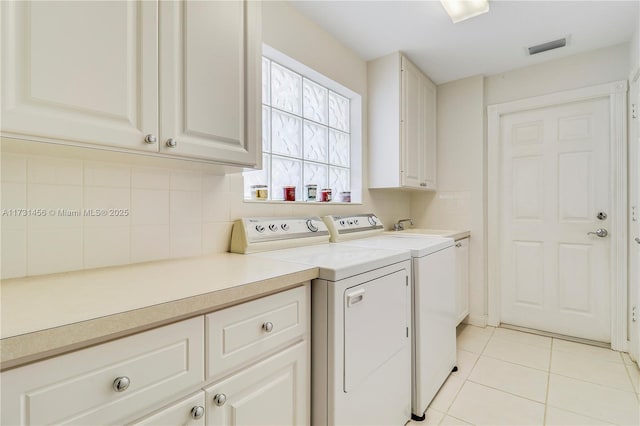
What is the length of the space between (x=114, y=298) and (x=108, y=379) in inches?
7.4

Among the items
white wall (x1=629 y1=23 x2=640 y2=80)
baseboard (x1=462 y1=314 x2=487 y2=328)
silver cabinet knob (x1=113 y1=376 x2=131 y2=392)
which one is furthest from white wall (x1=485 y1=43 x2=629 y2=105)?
silver cabinet knob (x1=113 y1=376 x2=131 y2=392)

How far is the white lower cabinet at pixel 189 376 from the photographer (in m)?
0.60

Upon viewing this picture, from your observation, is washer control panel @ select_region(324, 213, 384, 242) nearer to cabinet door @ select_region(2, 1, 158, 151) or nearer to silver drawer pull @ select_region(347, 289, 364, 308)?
silver drawer pull @ select_region(347, 289, 364, 308)

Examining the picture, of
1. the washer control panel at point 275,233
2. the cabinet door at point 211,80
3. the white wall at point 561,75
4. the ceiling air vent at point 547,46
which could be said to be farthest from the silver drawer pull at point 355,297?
the white wall at point 561,75

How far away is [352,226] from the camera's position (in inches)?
89.6

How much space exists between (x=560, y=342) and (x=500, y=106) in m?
2.14

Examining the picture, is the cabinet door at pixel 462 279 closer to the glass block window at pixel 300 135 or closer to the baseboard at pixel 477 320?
the baseboard at pixel 477 320

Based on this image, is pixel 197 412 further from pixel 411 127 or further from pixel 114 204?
pixel 411 127

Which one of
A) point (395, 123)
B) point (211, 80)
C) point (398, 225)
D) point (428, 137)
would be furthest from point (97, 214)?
point (428, 137)

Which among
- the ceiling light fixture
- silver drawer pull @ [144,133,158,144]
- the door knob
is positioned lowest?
the door knob

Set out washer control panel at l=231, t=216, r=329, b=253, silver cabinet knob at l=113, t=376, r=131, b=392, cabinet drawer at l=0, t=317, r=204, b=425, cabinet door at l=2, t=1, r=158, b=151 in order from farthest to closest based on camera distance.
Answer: washer control panel at l=231, t=216, r=329, b=253, cabinet door at l=2, t=1, r=158, b=151, silver cabinet knob at l=113, t=376, r=131, b=392, cabinet drawer at l=0, t=317, r=204, b=425

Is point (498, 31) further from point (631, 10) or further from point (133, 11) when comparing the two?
point (133, 11)

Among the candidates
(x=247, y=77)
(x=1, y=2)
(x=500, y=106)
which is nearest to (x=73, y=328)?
(x=1, y=2)

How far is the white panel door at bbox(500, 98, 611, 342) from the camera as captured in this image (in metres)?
2.55
